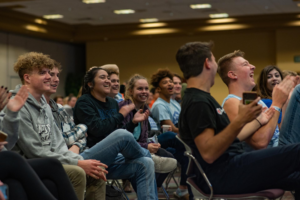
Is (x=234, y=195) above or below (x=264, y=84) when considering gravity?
below

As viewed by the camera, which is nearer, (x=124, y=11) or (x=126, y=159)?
(x=126, y=159)

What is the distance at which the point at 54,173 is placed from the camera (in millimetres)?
2402

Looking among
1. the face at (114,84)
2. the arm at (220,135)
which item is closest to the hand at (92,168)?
the arm at (220,135)

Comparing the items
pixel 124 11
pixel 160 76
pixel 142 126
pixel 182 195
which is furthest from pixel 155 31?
pixel 142 126

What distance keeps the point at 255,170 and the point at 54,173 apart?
117 cm

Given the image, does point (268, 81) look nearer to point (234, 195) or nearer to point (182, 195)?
point (182, 195)

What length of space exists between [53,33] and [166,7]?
467 centimetres

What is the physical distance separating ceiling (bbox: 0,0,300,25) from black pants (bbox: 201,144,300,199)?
32.7 ft

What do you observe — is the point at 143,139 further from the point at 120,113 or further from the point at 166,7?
the point at 166,7

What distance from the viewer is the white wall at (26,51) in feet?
44.0

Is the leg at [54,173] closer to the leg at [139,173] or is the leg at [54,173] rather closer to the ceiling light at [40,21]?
the leg at [139,173]

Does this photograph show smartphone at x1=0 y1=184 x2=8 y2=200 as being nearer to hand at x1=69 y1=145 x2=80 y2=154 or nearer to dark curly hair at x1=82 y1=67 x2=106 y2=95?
hand at x1=69 y1=145 x2=80 y2=154

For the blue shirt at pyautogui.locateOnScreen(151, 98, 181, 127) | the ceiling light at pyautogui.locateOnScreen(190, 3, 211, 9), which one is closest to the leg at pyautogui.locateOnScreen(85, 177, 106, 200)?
the blue shirt at pyautogui.locateOnScreen(151, 98, 181, 127)

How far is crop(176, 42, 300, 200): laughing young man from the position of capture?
196cm
